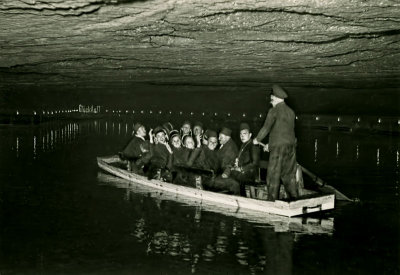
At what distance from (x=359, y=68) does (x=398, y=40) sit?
14.6 ft

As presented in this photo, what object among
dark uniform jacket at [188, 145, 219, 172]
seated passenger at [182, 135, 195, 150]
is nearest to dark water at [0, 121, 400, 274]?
dark uniform jacket at [188, 145, 219, 172]

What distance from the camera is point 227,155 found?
365 inches

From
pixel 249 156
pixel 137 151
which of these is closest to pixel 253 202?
pixel 249 156

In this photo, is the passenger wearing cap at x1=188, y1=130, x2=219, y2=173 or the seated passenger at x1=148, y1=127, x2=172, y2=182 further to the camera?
the seated passenger at x1=148, y1=127, x2=172, y2=182

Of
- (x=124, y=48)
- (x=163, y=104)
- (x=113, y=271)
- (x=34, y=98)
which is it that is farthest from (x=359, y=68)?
(x=34, y=98)

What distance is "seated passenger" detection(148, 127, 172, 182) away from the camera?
9.96 m

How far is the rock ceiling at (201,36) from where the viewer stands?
5.89 meters

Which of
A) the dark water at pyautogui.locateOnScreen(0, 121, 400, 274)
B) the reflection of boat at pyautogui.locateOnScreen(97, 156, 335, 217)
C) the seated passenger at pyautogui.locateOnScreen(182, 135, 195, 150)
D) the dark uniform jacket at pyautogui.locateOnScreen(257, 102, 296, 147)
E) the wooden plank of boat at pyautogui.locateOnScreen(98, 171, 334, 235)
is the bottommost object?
the dark water at pyautogui.locateOnScreen(0, 121, 400, 274)

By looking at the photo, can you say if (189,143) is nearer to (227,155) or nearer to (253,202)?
(227,155)

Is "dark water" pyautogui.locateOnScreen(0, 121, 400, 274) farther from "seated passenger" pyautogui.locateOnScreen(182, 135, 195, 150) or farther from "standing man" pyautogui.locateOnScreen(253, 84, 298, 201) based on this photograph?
"seated passenger" pyautogui.locateOnScreen(182, 135, 195, 150)

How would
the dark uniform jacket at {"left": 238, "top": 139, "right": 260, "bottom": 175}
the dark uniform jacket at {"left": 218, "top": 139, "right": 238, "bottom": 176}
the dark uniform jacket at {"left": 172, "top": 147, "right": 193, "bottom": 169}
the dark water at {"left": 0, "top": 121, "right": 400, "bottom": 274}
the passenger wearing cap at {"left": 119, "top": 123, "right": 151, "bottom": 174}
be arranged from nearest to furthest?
1. the dark water at {"left": 0, "top": 121, "right": 400, "bottom": 274}
2. the dark uniform jacket at {"left": 238, "top": 139, "right": 260, "bottom": 175}
3. the dark uniform jacket at {"left": 218, "top": 139, "right": 238, "bottom": 176}
4. the dark uniform jacket at {"left": 172, "top": 147, "right": 193, "bottom": 169}
5. the passenger wearing cap at {"left": 119, "top": 123, "right": 151, "bottom": 174}

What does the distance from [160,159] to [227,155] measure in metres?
1.60

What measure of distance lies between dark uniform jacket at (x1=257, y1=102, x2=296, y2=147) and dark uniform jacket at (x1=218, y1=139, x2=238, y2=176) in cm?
166

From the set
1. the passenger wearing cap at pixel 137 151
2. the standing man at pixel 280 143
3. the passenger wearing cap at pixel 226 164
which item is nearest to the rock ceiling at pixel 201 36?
the standing man at pixel 280 143
